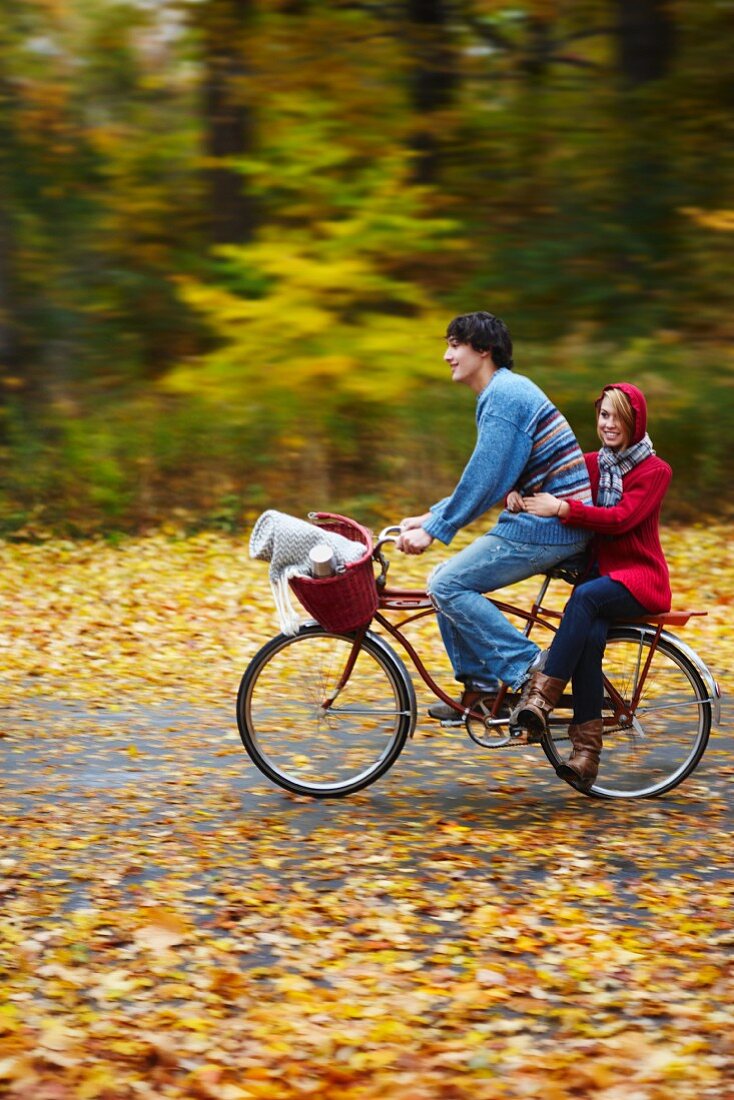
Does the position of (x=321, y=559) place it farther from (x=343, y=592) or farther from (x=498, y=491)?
(x=498, y=491)

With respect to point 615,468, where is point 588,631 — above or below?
below

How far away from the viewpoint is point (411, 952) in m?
4.71

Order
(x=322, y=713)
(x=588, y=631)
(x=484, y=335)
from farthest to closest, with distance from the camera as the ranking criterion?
(x=322, y=713) < (x=588, y=631) < (x=484, y=335)

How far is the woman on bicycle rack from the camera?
588 centimetres

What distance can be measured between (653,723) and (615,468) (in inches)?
43.3

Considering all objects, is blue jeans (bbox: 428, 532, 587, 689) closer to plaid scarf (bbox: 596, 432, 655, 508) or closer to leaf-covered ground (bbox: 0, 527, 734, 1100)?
plaid scarf (bbox: 596, 432, 655, 508)

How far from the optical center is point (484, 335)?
5.92 metres

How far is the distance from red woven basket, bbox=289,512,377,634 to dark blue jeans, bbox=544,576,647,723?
2.55ft

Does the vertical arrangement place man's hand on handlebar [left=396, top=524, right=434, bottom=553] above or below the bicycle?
above

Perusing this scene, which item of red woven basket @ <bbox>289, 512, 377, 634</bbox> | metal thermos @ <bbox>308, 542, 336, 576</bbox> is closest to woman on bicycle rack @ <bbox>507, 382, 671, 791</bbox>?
red woven basket @ <bbox>289, 512, 377, 634</bbox>

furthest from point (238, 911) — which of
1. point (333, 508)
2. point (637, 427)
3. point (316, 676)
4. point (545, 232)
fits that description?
point (545, 232)

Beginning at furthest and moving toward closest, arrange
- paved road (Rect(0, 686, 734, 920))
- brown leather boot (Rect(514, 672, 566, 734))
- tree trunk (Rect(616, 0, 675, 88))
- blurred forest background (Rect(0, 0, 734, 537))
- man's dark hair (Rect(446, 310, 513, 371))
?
tree trunk (Rect(616, 0, 675, 88))
blurred forest background (Rect(0, 0, 734, 537))
brown leather boot (Rect(514, 672, 566, 734))
man's dark hair (Rect(446, 310, 513, 371))
paved road (Rect(0, 686, 734, 920))

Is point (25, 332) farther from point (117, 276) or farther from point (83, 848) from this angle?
point (83, 848)

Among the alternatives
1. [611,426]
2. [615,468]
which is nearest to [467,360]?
[611,426]
